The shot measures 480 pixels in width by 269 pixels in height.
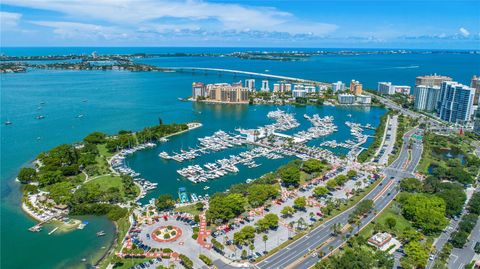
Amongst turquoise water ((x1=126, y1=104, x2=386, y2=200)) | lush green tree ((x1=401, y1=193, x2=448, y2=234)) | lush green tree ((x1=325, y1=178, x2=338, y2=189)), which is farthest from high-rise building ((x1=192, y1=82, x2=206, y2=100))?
lush green tree ((x1=401, y1=193, x2=448, y2=234))

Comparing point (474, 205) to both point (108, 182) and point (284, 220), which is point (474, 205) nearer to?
point (284, 220)

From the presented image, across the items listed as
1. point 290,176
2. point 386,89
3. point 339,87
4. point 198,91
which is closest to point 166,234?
point 290,176

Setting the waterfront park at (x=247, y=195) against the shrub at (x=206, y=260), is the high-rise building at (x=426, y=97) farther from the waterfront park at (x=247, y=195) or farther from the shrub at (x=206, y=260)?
the shrub at (x=206, y=260)

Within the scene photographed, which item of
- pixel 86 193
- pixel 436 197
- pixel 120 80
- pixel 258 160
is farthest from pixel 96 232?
pixel 120 80

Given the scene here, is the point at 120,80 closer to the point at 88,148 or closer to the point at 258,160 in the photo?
the point at 88,148

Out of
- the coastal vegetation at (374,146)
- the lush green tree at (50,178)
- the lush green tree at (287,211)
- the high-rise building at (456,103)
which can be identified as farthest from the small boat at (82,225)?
the high-rise building at (456,103)

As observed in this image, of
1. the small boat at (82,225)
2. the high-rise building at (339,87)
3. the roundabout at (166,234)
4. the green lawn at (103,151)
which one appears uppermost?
the high-rise building at (339,87)
